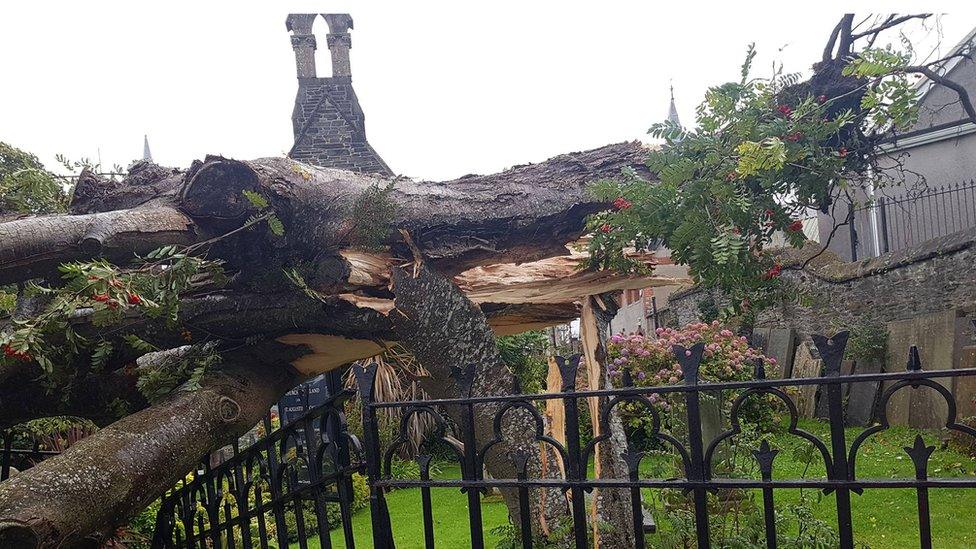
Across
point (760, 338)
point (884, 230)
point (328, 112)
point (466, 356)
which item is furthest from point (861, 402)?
point (328, 112)

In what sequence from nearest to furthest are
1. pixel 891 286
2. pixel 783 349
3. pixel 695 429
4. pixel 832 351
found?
pixel 832 351 < pixel 695 429 < pixel 891 286 < pixel 783 349

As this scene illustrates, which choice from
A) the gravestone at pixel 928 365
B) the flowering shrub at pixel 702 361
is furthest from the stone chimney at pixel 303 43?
the gravestone at pixel 928 365

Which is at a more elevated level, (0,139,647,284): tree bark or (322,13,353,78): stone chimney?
(322,13,353,78): stone chimney

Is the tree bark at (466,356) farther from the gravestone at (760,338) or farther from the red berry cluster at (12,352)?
the gravestone at (760,338)

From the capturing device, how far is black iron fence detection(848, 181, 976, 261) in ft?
36.2

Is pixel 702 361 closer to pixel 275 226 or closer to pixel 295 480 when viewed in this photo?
pixel 275 226

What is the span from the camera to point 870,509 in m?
6.02

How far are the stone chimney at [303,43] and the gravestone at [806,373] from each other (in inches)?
417

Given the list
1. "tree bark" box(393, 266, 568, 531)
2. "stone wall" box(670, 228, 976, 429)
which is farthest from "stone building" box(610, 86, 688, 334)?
"tree bark" box(393, 266, 568, 531)

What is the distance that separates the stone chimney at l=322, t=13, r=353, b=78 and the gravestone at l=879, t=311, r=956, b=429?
36.9 ft

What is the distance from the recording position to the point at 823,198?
3070 mm

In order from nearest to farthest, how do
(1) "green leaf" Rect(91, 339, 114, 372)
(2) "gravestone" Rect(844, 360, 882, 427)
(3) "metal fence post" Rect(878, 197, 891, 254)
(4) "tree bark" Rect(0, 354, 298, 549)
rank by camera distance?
1. (4) "tree bark" Rect(0, 354, 298, 549)
2. (1) "green leaf" Rect(91, 339, 114, 372)
3. (2) "gravestone" Rect(844, 360, 882, 427)
4. (3) "metal fence post" Rect(878, 197, 891, 254)

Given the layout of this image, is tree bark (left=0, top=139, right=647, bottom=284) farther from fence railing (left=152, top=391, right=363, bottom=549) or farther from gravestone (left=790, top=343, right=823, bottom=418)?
gravestone (left=790, top=343, right=823, bottom=418)

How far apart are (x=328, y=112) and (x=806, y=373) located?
33.2ft
